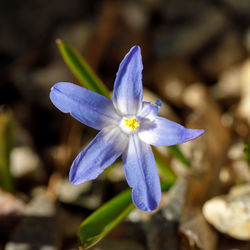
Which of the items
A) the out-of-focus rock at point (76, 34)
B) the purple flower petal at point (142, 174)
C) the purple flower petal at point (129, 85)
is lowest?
the purple flower petal at point (142, 174)

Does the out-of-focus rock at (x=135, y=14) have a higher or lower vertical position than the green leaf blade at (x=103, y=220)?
higher

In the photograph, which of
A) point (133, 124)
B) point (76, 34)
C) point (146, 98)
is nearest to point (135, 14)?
point (76, 34)

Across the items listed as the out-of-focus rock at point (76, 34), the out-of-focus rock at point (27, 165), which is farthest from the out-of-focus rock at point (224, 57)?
the out-of-focus rock at point (27, 165)

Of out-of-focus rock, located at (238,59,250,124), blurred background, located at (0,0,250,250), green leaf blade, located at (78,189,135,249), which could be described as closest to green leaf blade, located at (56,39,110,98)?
blurred background, located at (0,0,250,250)

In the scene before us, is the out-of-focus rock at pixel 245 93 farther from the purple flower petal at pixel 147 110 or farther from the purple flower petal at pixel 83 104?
the purple flower petal at pixel 83 104

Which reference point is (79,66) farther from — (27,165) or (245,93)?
(245,93)

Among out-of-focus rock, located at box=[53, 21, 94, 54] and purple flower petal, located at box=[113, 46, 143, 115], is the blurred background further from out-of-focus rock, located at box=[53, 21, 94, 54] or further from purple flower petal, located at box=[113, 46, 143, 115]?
purple flower petal, located at box=[113, 46, 143, 115]

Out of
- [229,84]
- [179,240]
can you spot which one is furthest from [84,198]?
[229,84]
